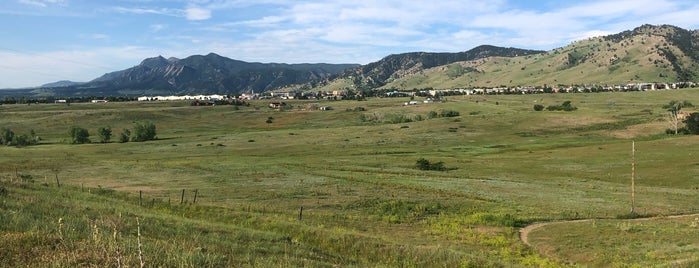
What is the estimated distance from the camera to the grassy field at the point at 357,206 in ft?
59.2

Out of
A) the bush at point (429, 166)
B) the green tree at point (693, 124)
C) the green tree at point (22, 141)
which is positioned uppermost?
the green tree at point (693, 124)

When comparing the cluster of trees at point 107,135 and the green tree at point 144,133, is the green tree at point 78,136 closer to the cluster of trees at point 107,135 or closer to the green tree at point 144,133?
the cluster of trees at point 107,135

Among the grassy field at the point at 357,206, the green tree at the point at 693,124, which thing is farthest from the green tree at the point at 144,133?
the green tree at the point at 693,124

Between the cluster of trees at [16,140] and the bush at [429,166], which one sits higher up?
the cluster of trees at [16,140]

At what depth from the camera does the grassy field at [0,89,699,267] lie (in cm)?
1805

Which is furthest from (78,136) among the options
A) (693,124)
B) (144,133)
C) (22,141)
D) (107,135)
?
(693,124)

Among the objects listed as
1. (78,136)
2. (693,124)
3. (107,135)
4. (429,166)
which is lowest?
(429,166)

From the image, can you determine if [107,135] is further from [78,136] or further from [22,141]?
[22,141]

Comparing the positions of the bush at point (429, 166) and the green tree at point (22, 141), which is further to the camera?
the green tree at point (22, 141)

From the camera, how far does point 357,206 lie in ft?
166

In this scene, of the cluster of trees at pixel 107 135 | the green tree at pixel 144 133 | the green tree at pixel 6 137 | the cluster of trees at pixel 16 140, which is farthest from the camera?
the green tree at pixel 144 133

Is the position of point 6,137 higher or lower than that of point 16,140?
higher

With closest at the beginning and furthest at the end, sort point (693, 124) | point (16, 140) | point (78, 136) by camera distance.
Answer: point (693, 124)
point (16, 140)
point (78, 136)

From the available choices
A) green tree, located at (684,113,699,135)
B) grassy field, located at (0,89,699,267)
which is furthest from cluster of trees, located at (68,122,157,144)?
green tree, located at (684,113,699,135)
